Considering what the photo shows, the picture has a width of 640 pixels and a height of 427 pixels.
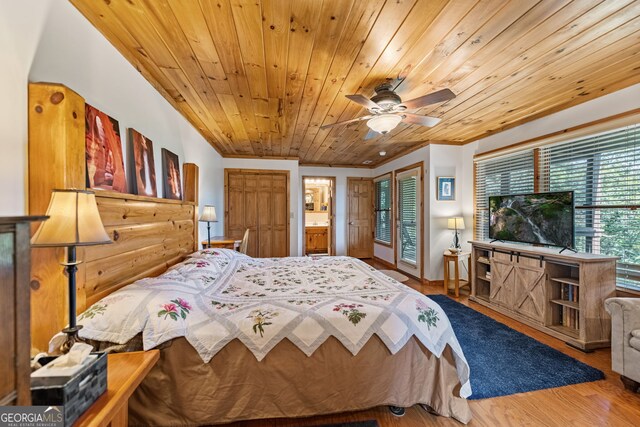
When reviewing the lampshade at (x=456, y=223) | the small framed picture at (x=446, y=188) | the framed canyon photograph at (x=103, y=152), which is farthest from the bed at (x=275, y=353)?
the small framed picture at (x=446, y=188)

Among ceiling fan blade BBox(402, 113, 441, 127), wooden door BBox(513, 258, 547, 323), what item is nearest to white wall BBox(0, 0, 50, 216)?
ceiling fan blade BBox(402, 113, 441, 127)

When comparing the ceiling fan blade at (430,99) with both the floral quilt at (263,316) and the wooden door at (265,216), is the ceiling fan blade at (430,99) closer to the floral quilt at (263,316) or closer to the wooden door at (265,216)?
the floral quilt at (263,316)

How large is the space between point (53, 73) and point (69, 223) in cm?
88

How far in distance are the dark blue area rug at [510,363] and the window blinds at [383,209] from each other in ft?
10.9

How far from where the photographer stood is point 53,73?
1.32 m

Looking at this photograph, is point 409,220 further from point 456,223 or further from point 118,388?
point 118,388

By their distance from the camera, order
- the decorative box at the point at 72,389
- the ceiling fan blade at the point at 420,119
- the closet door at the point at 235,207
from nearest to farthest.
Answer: the decorative box at the point at 72,389, the ceiling fan blade at the point at 420,119, the closet door at the point at 235,207

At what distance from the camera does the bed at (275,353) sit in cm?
142

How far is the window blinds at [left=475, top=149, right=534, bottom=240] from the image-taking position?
3447 mm

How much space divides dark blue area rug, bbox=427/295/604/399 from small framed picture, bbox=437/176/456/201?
6.91 ft

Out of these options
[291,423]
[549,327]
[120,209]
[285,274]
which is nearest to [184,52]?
[120,209]

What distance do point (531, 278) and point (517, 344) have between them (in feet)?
2.58

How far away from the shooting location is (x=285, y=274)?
2.53 metres

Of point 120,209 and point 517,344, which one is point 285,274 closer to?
point 120,209
